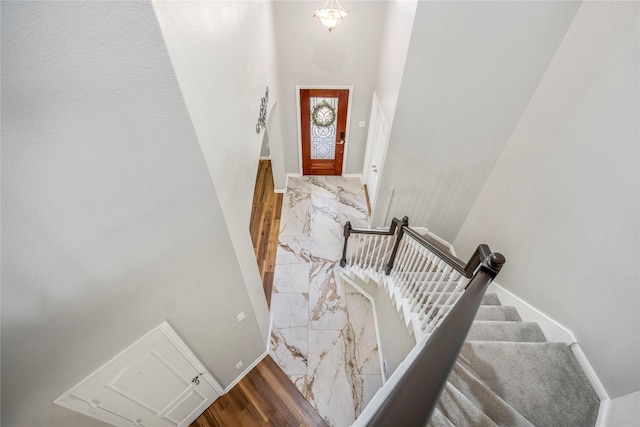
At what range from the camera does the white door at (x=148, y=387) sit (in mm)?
1713

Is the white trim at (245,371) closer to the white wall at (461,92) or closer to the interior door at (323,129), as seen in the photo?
the white wall at (461,92)

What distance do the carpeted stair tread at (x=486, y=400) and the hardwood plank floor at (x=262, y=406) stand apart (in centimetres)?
180

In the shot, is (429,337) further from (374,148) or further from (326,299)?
(374,148)

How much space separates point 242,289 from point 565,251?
2.68m

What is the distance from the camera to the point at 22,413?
1.32m

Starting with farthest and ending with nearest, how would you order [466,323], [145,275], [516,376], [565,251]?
[565,251] < [516,376] < [145,275] < [466,323]

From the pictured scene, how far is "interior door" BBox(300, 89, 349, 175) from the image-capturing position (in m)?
4.73

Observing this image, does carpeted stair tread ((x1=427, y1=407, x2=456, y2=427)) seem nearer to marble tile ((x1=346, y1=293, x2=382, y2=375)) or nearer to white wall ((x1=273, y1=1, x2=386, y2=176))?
marble tile ((x1=346, y1=293, x2=382, y2=375))

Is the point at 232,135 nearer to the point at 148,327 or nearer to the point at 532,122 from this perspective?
the point at 148,327

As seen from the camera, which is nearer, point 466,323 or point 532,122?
point 466,323

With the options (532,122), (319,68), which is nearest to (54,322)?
(532,122)

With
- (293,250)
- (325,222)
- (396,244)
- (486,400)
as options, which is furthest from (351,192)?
(486,400)

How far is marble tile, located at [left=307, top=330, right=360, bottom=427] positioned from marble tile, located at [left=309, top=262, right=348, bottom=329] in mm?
132

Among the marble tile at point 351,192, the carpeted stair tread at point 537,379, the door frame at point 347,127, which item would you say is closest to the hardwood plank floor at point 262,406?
the carpeted stair tread at point 537,379
